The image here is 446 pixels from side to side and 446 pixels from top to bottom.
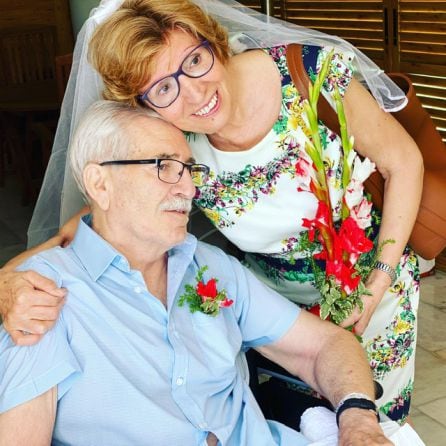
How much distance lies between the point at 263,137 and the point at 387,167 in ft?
1.09

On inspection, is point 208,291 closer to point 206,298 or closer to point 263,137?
point 206,298

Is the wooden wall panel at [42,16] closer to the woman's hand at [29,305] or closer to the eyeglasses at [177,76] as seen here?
the eyeglasses at [177,76]

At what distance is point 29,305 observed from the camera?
1580 mm

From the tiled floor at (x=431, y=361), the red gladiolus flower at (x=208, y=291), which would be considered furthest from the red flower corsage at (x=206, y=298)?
the tiled floor at (x=431, y=361)

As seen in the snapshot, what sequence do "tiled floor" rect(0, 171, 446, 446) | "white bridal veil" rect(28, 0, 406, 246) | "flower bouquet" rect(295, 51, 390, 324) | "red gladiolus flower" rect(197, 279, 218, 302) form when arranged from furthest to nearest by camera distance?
"tiled floor" rect(0, 171, 446, 446) → "white bridal veil" rect(28, 0, 406, 246) → "flower bouquet" rect(295, 51, 390, 324) → "red gladiolus flower" rect(197, 279, 218, 302)

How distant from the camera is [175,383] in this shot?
5.58 ft

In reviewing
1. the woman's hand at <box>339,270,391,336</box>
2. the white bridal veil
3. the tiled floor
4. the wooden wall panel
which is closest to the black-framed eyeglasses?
the white bridal veil

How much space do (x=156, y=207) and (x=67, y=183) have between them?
0.49 m

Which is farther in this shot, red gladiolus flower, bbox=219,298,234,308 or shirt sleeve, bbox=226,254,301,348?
shirt sleeve, bbox=226,254,301,348

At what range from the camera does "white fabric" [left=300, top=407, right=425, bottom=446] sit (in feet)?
5.72

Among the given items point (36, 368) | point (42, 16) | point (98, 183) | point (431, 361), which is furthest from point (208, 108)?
point (42, 16)

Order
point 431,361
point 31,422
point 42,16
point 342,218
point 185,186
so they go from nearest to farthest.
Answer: point 31,422, point 185,186, point 342,218, point 431,361, point 42,16

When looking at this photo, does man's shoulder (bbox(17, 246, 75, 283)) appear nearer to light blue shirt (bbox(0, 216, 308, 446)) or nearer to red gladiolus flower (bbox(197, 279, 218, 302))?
light blue shirt (bbox(0, 216, 308, 446))

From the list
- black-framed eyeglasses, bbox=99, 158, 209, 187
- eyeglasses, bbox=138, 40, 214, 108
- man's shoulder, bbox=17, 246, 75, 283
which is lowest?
man's shoulder, bbox=17, 246, 75, 283
